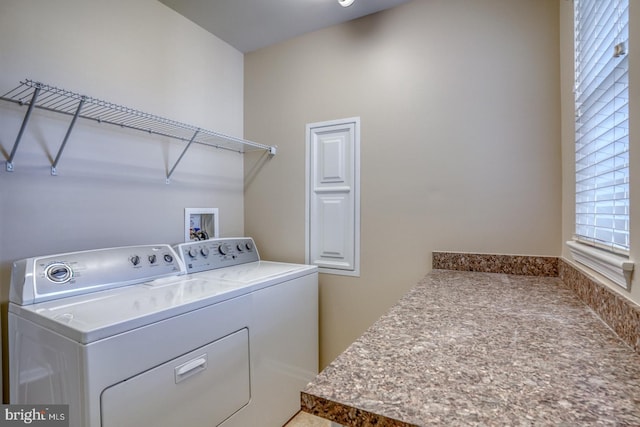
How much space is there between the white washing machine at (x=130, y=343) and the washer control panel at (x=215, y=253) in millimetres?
206

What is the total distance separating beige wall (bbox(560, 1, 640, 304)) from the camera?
75 centimetres

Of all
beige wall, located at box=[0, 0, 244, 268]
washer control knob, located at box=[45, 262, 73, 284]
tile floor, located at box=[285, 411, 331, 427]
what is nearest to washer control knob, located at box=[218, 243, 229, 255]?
beige wall, located at box=[0, 0, 244, 268]

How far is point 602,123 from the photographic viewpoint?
3.29 ft

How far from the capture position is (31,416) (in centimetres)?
106

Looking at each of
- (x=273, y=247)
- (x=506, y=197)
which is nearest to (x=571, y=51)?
(x=506, y=197)

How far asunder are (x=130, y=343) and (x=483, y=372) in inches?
40.1

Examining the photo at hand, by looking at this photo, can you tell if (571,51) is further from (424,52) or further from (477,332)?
(477,332)

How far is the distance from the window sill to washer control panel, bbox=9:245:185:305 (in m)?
1.76

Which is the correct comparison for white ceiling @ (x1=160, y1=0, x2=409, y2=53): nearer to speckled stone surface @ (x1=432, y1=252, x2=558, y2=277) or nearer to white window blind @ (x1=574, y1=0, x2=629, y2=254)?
white window blind @ (x1=574, y1=0, x2=629, y2=254)

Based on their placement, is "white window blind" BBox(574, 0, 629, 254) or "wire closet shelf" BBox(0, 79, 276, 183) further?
"wire closet shelf" BBox(0, 79, 276, 183)

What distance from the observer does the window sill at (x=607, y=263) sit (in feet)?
2.58

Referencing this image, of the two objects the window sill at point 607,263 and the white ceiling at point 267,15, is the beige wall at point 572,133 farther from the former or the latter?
the white ceiling at point 267,15

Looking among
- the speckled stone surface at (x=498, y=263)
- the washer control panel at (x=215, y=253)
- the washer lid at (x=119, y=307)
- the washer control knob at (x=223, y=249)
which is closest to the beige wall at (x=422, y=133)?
the speckled stone surface at (x=498, y=263)

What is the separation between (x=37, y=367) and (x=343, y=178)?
1.69 m
